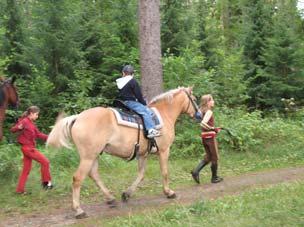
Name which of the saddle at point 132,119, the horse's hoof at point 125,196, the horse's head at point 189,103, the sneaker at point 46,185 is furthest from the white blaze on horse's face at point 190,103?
the sneaker at point 46,185

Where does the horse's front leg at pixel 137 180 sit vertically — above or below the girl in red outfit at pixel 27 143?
below

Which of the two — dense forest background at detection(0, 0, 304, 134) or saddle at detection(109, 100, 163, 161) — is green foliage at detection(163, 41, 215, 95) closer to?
dense forest background at detection(0, 0, 304, 134)

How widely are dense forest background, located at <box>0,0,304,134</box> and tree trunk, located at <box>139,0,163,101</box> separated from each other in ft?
4.21

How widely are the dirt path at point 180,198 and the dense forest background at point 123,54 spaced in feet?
13.6

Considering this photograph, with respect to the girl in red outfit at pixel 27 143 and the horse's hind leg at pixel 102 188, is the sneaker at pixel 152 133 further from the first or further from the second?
the girl in red outfit at pixel 27 143

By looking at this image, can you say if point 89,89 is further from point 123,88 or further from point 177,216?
point 177,216

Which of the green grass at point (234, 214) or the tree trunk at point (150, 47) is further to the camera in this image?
the tree trunk at point (150, 47)

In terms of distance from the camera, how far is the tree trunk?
12.3 metres

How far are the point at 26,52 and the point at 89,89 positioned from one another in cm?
240

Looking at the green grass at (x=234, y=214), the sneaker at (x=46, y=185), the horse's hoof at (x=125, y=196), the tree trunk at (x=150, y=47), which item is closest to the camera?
the green grass at (x=234, y=214)

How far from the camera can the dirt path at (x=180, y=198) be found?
7.89 metres

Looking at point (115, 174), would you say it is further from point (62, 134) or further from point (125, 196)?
point (62, 134)

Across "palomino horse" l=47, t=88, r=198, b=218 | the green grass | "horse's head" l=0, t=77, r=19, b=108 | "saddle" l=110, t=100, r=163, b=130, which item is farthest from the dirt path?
"horse's head" l=0, t=77, r=19, b=108

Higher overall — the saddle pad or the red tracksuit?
the saddle pad
